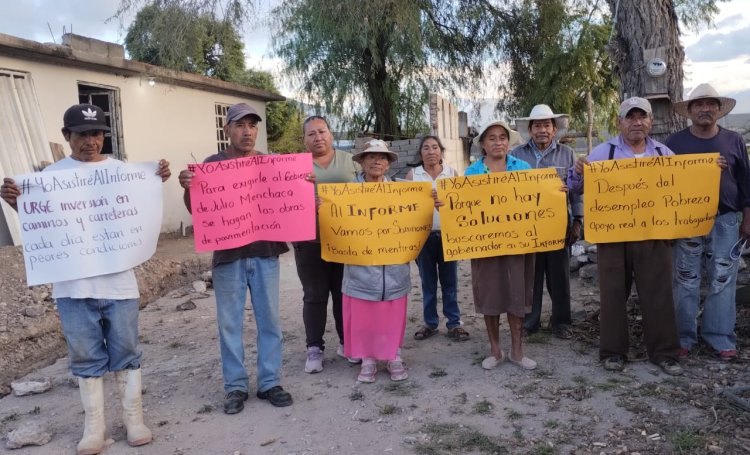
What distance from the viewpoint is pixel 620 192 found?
13.6 ft

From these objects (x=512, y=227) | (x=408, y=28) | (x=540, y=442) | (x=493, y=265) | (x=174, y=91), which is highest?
(x=408, y=28)

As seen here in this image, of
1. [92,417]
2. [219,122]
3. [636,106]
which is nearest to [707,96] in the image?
[636,106]

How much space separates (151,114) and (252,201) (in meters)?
8.76

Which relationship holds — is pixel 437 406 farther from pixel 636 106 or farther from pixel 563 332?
pixel 636 106

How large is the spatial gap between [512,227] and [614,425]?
1442 mm

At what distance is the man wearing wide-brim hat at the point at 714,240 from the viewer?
4180 mm

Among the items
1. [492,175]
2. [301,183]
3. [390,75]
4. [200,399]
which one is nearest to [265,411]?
[200,399]

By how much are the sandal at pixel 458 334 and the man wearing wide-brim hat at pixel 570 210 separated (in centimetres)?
53

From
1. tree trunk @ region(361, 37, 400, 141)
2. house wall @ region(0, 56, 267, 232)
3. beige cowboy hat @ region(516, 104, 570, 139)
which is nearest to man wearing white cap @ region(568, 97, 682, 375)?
beige cowboy hat @ region(516, 104, 570, 139)

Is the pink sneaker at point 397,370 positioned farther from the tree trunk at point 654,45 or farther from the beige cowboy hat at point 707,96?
the tree trunk at point 654,45

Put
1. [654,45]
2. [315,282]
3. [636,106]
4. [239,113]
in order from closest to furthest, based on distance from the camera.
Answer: [239,113]
[636,106]
[315,282]
[654,45]

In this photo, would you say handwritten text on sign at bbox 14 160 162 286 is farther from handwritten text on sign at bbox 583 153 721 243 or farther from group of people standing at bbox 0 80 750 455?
handwritten text on sign at bbox 583 153 721 243

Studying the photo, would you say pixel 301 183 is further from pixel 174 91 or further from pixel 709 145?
pixel 174 91

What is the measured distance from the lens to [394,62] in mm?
13672
